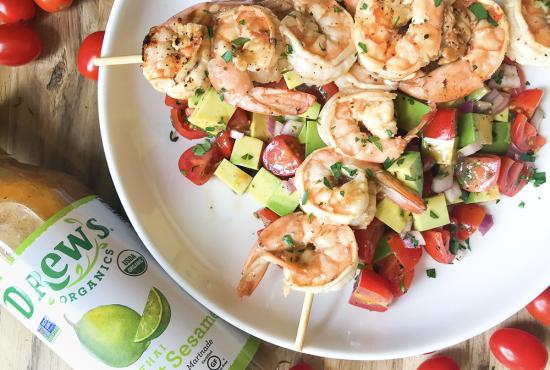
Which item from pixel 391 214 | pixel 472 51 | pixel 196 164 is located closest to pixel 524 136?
pixel 472 51

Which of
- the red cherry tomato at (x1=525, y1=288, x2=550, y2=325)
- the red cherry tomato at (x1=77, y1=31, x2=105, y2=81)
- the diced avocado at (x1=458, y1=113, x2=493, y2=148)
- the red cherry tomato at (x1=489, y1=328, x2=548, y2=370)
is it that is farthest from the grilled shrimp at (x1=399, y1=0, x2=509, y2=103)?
the red cherry tomato at (x1=77, y1=31, x2=105, y2=81)

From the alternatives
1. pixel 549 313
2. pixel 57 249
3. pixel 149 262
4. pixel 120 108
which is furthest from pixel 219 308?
pixel 549 313

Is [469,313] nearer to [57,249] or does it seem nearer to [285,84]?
[285,84]

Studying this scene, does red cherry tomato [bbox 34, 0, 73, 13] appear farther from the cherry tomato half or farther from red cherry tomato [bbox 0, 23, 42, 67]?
the cherry tomato half

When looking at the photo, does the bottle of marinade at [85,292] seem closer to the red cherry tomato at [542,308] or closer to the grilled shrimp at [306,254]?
the grilled shrimp at [306,254]

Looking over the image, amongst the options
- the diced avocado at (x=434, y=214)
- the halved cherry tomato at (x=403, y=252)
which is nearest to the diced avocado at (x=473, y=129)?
the diced avocado at (x=434, y=214)

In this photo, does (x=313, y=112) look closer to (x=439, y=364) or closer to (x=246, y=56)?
(x=246, y=56)
